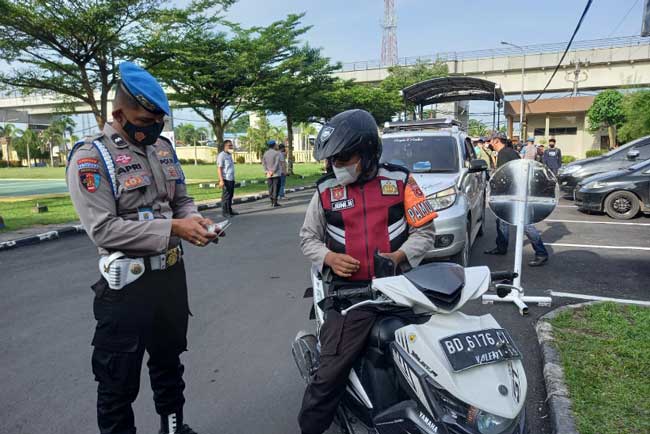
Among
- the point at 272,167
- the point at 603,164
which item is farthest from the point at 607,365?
the point at 603,164

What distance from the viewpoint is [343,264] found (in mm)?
2139

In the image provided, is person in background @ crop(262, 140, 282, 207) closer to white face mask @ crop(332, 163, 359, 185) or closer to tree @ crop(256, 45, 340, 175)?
tree @ crop(256, 45, 340, 175)

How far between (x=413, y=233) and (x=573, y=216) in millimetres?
9813

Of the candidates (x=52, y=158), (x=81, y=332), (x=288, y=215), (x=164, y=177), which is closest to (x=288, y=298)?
(x=81, y=332)

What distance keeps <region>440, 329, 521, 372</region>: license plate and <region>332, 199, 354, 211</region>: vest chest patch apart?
87 cm

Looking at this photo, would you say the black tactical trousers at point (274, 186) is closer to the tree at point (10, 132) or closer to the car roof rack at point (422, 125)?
the car roof rack at point (422, 125)

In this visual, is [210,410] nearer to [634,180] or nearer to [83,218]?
[83,218]

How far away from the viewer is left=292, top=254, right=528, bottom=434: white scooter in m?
1.55

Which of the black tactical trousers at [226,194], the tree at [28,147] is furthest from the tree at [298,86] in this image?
the tree at [28,147]

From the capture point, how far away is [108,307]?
82.5 inches

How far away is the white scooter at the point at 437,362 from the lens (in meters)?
1.55

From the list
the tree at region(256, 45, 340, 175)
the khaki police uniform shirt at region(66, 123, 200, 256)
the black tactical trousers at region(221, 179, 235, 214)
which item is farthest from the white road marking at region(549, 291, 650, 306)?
the tree at region(256, 45, 340, 175)

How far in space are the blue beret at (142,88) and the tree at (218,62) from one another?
44.3 ft

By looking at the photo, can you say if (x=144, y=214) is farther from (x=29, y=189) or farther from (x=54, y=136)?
(x=54, y=136)
